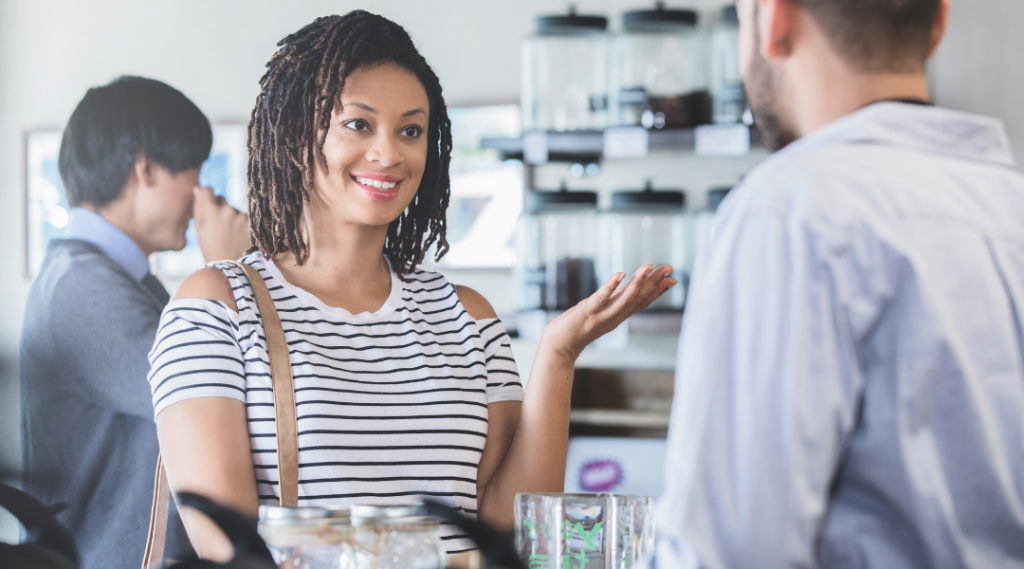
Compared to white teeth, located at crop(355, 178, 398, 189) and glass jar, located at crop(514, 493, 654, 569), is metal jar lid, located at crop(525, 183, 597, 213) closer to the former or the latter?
white teeth, located at crop(355, 178, 398, 189)

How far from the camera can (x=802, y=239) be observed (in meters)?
0.59

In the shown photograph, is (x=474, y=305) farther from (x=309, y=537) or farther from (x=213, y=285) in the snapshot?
(x=309, y=537)

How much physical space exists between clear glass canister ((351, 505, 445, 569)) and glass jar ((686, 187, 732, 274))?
197cm

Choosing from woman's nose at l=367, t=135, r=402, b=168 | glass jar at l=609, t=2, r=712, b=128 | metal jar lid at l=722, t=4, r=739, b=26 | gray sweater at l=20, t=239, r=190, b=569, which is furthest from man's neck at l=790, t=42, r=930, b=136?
metal jar lid at l=722, t=4, r=739, b=26

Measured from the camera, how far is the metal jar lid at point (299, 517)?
2.22 ft

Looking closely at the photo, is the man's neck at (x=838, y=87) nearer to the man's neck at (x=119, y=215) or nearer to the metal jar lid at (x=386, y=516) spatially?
the metal jar lid at (x=386, y=516)

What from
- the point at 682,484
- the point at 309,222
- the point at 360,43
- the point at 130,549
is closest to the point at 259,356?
the point at 309,222

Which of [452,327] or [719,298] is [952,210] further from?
[452,327]

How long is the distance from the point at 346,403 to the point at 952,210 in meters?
0.81

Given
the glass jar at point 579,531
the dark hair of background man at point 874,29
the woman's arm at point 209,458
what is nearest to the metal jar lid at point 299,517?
the glass jar at point 579,531

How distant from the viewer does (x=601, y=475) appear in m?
2.42

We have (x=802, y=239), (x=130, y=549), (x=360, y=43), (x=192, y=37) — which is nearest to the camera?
(x=802, y=239)

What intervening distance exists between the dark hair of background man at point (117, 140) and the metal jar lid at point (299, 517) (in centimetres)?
178

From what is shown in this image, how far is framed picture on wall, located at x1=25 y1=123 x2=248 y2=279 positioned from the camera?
3350 millimetres
